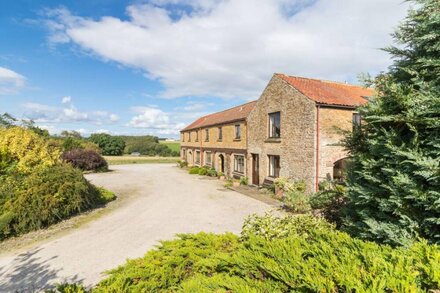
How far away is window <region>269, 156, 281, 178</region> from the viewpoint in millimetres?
17391

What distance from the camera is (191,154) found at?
36750mm

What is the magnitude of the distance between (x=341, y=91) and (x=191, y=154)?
23.8 m

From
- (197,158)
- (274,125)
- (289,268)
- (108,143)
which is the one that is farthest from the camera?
(108,143)

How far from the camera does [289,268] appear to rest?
9.30 ft

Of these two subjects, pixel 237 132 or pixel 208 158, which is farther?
pixel 208 158

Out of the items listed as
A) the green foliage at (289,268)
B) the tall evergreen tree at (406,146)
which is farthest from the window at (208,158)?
the tall evergreen tree at (406,146)

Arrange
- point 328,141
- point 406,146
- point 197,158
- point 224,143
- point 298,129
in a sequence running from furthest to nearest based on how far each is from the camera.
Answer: point 197,158 < point 224,143 < point 298,129 < point 328,141 < point 406,146

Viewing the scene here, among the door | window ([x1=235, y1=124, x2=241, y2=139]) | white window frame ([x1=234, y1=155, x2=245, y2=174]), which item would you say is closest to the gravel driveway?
the door

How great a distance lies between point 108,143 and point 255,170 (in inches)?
2043

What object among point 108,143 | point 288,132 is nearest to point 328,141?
point 288,132

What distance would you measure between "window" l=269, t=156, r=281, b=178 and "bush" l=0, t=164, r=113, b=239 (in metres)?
11.6

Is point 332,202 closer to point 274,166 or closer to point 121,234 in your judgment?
point 121,234

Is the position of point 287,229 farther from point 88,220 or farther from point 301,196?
point 88,220

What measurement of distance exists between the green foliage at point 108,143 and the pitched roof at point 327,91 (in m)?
55.2
